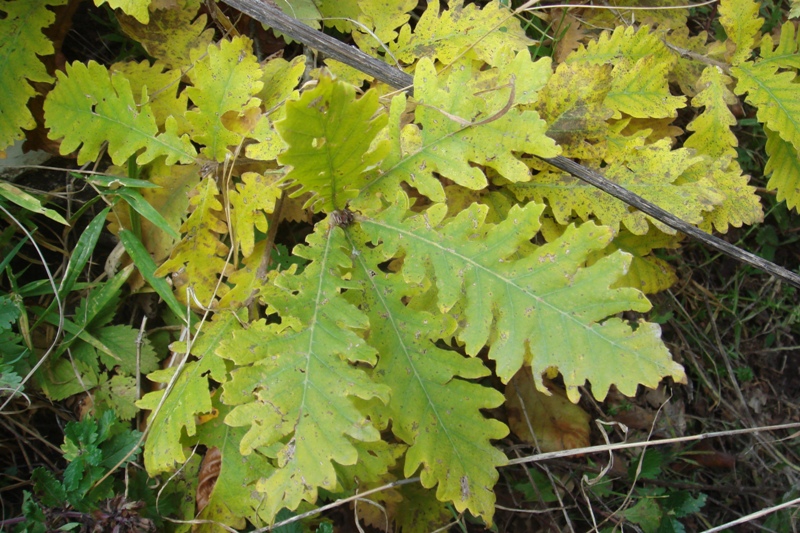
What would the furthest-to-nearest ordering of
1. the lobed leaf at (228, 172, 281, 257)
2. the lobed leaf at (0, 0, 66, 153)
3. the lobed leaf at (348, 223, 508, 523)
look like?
the lobed leaf at (0, 0, 66, 153) < the lobed leaf at (228, 172, 281, 257) < the lobed leaf at (348, 223, 508, 523)

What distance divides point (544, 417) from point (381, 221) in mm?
1202

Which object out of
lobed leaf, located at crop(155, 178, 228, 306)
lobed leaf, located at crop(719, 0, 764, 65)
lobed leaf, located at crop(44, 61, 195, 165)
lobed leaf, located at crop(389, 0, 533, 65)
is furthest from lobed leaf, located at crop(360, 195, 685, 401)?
lobed leaf, located at crop(719, 0, 764, 65)

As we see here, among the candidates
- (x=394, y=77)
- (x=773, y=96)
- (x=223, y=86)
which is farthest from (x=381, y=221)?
(x=773, y=96)

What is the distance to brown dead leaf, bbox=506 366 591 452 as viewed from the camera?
235 cm

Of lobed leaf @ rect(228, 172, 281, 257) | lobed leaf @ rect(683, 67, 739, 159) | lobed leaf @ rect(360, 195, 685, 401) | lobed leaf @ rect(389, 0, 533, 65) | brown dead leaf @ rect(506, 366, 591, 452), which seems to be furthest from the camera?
brown dead leaf @ rect(506, 366, 591, 452)

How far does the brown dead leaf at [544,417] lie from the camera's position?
2348 mm

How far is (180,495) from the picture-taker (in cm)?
184

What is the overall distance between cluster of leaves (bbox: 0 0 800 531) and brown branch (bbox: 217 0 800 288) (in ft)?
0.15

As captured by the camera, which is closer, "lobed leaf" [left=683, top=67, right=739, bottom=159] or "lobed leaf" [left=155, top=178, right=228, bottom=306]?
"lobed leaf" [left=155, top=178, right=228, bottom=306]

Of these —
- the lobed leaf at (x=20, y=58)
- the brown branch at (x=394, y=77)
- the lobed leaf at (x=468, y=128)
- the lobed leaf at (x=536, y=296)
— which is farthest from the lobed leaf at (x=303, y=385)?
the lobed leaf at (x=20, y=58)

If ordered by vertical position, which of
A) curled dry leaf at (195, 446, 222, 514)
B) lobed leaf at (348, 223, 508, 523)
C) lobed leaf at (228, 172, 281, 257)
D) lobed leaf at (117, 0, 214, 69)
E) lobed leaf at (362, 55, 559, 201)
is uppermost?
lobed leaf at (117, 0, 214, 69)

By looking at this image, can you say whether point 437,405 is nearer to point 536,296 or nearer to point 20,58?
point 536,296

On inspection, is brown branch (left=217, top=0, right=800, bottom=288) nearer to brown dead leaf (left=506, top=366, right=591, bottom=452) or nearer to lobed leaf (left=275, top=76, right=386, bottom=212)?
lobed leaf (left=275, top=76, right=386, bottom=212)

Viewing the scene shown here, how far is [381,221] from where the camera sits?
1.69 m
